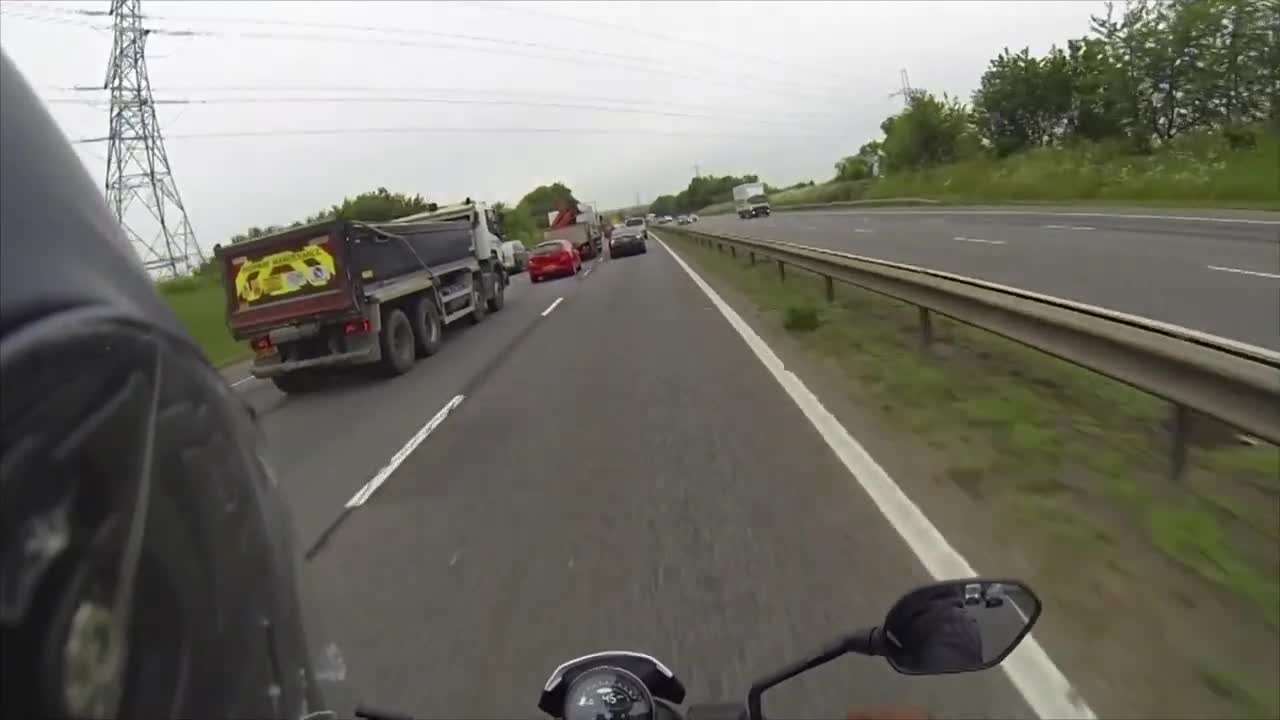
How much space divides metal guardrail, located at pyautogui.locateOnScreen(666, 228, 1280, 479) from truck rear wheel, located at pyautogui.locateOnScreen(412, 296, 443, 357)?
8.90 meters

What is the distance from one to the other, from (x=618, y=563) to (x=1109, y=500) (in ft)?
9.28

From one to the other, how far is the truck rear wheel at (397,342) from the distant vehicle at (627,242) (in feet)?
116

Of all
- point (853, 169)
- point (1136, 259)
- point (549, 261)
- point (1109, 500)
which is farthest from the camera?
point (853, 169)

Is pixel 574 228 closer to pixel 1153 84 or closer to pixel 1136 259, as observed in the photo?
pixel 1153 84

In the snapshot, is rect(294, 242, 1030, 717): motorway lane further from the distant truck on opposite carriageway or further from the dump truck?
the dump truck

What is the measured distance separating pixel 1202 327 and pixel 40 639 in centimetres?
1152

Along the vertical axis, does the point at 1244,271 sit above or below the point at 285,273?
below

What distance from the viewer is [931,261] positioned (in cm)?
2219

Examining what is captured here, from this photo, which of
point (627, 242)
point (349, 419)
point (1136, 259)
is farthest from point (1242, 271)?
point (627, 242)

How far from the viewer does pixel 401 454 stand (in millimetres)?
9477

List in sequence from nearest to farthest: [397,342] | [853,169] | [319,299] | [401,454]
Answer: [401,454]
[319,299]
[397,342]
[853,169]

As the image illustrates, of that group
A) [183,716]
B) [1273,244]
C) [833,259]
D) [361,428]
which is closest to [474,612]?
[183,716]

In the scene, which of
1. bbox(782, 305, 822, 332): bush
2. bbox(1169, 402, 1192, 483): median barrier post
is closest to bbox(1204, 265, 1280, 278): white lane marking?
bbox(782, 305, 822, 332): bush

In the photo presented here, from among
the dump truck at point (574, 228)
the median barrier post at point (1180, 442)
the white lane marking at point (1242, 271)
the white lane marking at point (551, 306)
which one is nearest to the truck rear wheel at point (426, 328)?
the white lane marking at point (551, 306)
